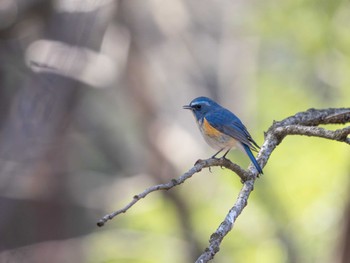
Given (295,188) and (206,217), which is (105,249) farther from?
(295,188)

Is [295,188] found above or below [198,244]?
above

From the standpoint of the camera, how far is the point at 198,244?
370 inches

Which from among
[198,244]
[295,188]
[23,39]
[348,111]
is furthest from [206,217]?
[348,111]

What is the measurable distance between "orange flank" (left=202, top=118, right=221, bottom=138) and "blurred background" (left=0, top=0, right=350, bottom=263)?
2936 mm

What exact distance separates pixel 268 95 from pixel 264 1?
137 centimetres

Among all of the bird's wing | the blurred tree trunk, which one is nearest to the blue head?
the bird's wing

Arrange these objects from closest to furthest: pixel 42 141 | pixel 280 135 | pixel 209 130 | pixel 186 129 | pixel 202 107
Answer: pixel 280 135, pixel 209 130, pixel 202 107, pixel 42 141, pixel 186 129

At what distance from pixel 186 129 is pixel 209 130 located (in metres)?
5.47

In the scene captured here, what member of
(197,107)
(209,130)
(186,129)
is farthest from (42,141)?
(186,129)

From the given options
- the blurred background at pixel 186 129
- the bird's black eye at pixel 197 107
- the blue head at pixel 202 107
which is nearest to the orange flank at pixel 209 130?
the blue head at pixel 202 107

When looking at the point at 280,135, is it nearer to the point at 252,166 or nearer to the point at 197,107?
the point at 252,166

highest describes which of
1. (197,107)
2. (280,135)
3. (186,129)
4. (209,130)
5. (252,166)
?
(186,129)

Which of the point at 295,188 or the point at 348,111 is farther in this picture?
the point at 295,188

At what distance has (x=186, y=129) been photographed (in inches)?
408
